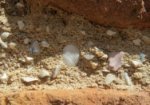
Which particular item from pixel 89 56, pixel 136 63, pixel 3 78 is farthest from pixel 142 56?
pixel 3 78

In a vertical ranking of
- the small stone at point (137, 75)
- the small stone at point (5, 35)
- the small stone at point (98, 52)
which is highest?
the small stone at point (5, 35)

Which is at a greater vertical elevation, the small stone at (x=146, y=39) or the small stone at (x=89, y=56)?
the small stone at (x=146, y=39)

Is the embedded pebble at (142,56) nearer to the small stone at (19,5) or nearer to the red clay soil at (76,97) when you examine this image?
the red clay soil at (76,97)

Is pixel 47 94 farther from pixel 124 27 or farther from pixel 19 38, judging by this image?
pixel 124 27

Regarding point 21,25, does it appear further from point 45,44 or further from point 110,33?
point 110,33

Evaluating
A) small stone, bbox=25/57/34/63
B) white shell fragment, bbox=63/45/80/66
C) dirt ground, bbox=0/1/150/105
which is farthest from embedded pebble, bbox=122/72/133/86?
small stone, bbox=25/57/34/63

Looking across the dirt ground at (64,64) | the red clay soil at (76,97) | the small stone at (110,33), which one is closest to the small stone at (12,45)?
the dirt ground at (64,64)

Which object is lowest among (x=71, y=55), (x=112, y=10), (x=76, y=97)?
(x=76, y=97)

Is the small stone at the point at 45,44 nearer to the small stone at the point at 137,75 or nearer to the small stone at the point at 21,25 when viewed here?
the small stone at the point at 21,25
